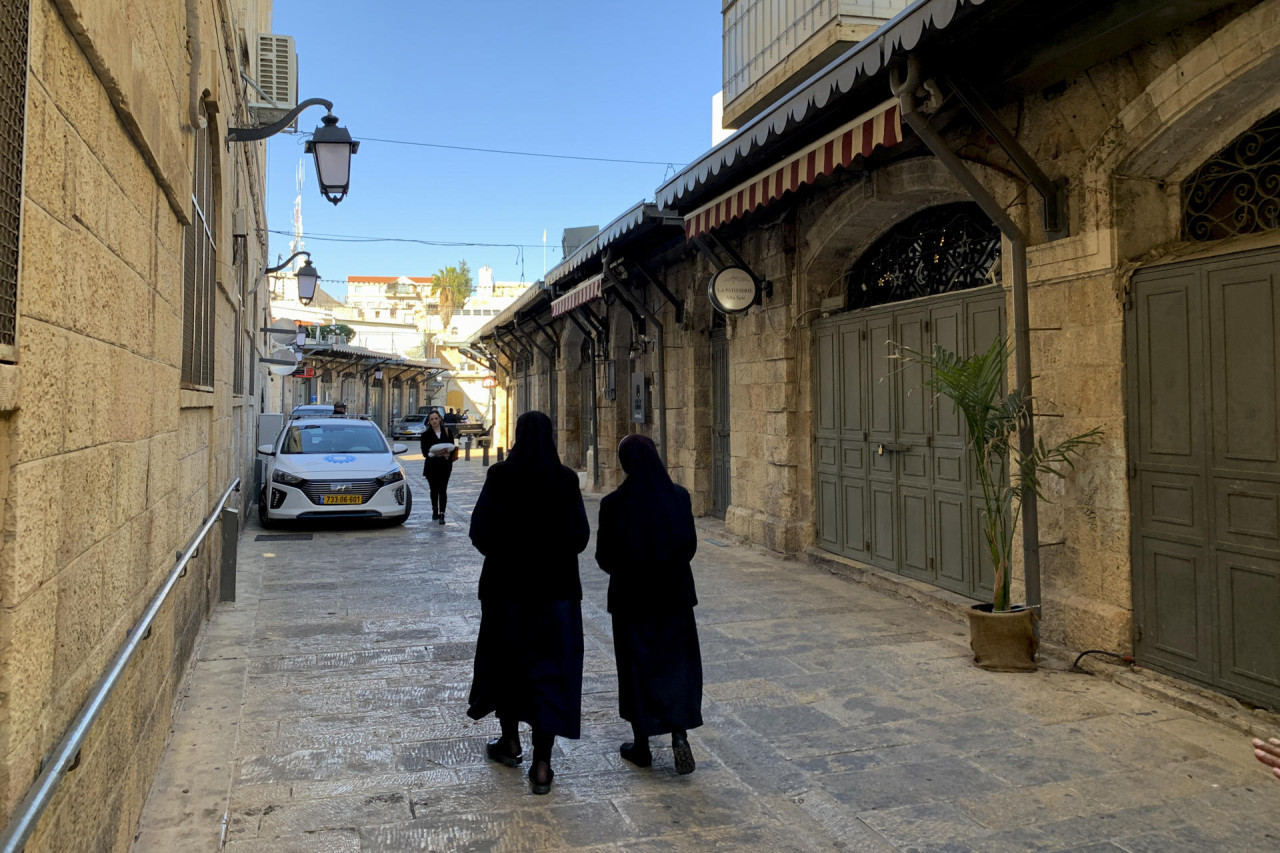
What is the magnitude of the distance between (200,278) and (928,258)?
5309 millimetres

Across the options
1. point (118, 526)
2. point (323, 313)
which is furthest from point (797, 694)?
point (323, 313)

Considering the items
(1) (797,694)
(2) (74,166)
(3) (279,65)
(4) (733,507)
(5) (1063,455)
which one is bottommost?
(1) (797,694)

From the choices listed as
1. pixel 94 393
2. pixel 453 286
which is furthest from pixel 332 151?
pixel 453 286

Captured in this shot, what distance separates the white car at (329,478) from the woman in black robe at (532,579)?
24.9 feet

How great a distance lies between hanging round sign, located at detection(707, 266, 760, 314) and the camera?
29.3 feet

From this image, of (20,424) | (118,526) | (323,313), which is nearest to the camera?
(20,424)

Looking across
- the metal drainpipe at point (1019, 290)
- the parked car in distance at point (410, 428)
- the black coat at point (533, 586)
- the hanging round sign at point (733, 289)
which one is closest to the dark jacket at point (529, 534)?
the black coat at point (533, 586)

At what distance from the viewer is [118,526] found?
2662mm

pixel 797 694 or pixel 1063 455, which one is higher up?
pixel 1063 455

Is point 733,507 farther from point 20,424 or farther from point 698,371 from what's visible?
point 20,424

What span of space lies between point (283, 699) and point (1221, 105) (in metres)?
5.67

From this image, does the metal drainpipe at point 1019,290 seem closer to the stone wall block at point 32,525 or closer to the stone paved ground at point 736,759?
the stone paved ground at point 736,759

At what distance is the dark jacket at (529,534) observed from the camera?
3684mm

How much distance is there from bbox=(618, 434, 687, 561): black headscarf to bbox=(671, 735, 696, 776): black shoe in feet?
2.53
